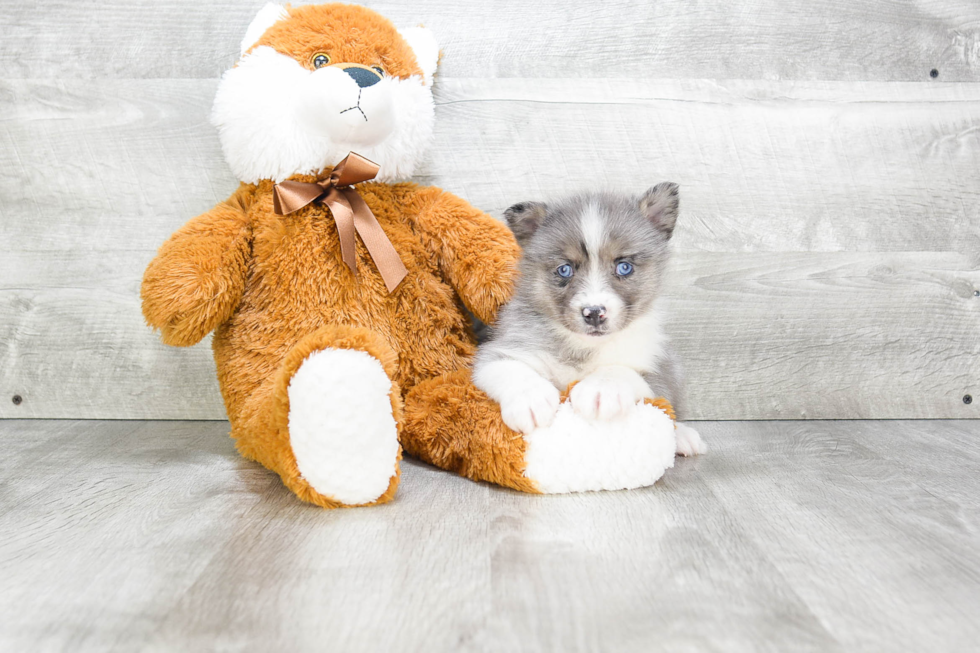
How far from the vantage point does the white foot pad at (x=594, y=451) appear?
1.38 metres

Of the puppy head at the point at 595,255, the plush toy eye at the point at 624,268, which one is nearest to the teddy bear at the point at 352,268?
the puppy head at the point at 595,255

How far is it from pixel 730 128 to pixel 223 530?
1.61 metres

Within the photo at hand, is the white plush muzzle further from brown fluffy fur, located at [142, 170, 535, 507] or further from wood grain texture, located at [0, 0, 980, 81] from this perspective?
wood grain texture, located at [0, 0, 980, 81]

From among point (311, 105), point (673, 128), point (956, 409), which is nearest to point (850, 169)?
point (673, 128)

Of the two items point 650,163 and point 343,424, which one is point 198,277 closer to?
point 343,424

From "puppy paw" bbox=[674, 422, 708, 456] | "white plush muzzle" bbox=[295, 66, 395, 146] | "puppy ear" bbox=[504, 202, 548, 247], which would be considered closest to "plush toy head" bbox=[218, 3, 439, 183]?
"white plush muzzle" bbox=[295, 66, 395, 146]

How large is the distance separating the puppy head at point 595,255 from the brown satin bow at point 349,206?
0.28 metres

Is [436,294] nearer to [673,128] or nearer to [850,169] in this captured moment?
[673,128]

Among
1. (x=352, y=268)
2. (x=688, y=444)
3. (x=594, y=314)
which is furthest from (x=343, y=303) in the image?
(x=688, y=444)

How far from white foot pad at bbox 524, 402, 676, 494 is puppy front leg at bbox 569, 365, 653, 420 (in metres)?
0.02

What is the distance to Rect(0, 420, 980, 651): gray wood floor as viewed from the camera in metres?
0.92

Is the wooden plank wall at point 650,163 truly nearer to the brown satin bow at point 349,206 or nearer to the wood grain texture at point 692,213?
the wood grain texture at point 692,213

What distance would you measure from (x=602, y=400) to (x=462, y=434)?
313mm

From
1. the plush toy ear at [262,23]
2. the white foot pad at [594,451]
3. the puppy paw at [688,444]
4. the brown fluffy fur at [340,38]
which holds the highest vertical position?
the plush toy ear at [262,23]
